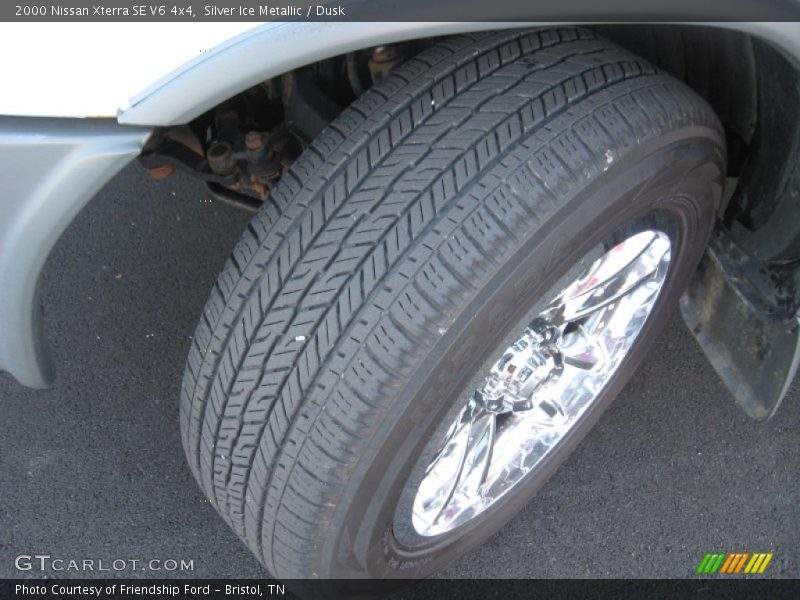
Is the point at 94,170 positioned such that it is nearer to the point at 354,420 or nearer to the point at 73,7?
the point at 73,7

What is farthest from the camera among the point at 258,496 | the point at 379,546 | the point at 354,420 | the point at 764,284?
the point at 764,284

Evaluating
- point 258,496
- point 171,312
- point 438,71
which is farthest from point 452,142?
point 171,312

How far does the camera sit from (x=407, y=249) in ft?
4.16

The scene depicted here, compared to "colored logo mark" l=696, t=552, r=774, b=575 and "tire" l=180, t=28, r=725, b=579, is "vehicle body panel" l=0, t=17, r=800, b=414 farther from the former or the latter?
"colored logo mark" l=696, t=552, r=774, b=575

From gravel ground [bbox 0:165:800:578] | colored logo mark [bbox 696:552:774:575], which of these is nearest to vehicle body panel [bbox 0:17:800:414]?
gravel ground [bbox 0:165:800:578]

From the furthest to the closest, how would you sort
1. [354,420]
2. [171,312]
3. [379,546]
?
[171,312] → [379,546] → [354,420]

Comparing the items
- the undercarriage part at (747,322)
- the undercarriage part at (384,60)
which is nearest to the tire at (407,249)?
the undercarriage part at (384,60)

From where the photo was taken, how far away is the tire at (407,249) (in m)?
1.27

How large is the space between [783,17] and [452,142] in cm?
53

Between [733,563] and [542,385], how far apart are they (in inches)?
27.7

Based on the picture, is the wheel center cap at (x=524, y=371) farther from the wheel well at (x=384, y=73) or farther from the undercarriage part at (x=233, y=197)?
the undercarriage part at (x=233, y=197)

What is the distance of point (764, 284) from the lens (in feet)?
5.98

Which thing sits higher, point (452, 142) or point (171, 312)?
point (452, 142)

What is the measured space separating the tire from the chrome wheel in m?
0.23
